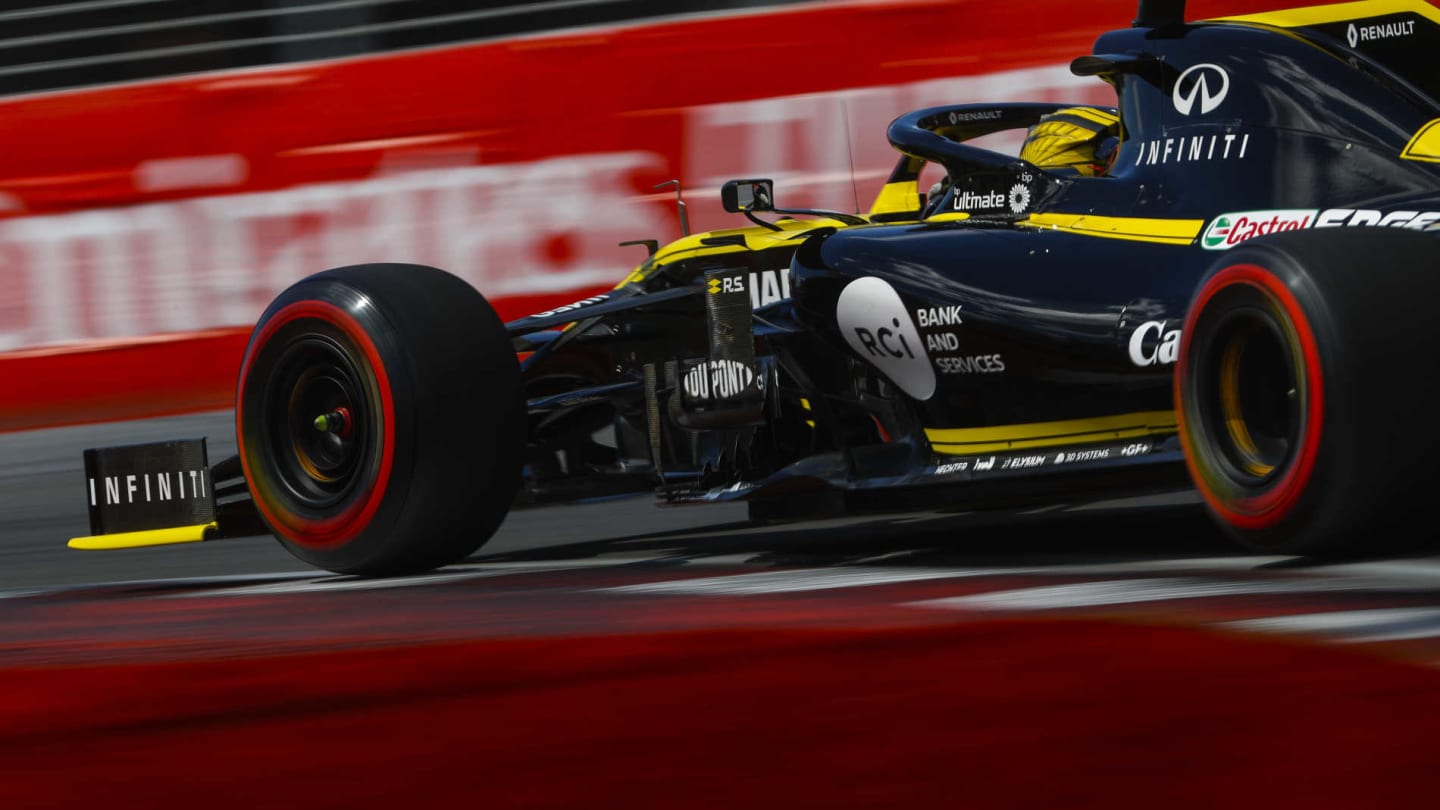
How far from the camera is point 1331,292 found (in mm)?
3691

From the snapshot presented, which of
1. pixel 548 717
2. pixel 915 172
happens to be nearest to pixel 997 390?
pixel 915 172

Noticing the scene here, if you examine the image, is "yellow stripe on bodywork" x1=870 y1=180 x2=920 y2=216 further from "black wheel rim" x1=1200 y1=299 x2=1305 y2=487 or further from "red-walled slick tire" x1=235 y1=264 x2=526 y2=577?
"black wheel rim" x1=1200 y1=299 x2=1305 y2=487

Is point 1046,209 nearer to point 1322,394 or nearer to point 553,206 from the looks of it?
point 1322,394

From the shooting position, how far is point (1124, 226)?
4.89 meters

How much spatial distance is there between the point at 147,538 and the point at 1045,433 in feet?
9.11

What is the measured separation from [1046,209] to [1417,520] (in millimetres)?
1676

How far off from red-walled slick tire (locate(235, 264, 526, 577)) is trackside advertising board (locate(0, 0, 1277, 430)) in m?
4.20

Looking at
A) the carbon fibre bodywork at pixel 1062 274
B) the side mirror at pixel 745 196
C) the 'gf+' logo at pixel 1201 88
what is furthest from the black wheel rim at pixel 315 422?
the 'gf+' logo at pixel 1201 88

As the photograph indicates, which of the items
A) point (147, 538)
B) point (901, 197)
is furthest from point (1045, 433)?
point (147, 538)

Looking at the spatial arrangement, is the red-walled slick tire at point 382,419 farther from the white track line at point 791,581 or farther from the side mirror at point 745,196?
the side mirror at point 745,196

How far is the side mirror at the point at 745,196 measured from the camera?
6410mm

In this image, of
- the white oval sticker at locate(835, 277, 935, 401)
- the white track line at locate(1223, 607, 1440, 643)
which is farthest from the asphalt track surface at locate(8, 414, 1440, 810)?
the white oval sticker at locate(835, 277, 935, 401)

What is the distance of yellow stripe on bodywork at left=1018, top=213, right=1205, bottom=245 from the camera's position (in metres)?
4.73

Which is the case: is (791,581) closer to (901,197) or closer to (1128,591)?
(1128,591)
